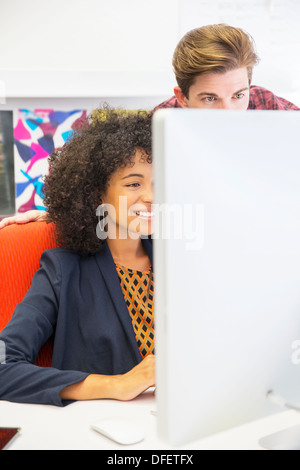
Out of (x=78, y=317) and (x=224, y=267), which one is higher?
(x=224, y=267)

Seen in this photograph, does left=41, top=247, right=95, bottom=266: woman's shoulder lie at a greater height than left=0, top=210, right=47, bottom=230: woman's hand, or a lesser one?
lesser

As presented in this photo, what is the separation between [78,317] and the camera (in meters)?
1.20

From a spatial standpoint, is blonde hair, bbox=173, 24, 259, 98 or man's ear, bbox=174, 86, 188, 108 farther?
man's ear, bbox=174, 86, 188, 108

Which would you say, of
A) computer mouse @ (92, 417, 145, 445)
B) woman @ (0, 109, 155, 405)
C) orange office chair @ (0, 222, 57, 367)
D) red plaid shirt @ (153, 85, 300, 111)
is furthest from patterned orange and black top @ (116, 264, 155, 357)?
red plaid shirt @ (153, 85, 300, 111)

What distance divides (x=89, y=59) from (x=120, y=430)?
7.08ft

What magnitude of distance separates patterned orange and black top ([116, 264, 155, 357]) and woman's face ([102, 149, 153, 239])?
0.10 metres

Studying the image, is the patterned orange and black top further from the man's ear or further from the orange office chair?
the man's ear

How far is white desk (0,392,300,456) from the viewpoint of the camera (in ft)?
2.46

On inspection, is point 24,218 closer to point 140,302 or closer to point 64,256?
point 64,256

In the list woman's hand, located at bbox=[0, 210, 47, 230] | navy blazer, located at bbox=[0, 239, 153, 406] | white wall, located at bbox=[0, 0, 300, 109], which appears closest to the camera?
navy blazer, located at bbox=[0, 239, 153, 406]

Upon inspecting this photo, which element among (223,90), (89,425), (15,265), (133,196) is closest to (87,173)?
(133,196)

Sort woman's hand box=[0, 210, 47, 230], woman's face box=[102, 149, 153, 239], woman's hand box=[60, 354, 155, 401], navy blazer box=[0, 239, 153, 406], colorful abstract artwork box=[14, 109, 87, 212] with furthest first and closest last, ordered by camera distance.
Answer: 1. colorful abstract artwork box=[14, 109, 87, 212]
2. woman's hand box=[0, 210, 47, 230]
3. woman's face box=[102, 149, 153, 239]
4. navy blazer box=[0, 239, 153, 406]
5. woman's hand box=[60, 354, 155, 401]

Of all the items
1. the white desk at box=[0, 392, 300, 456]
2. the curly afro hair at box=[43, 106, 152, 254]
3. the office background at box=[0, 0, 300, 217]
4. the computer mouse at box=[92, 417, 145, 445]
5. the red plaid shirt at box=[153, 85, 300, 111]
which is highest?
the office background at box=[0, 0, 300, 217]

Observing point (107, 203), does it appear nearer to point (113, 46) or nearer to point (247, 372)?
point (247, 372)
